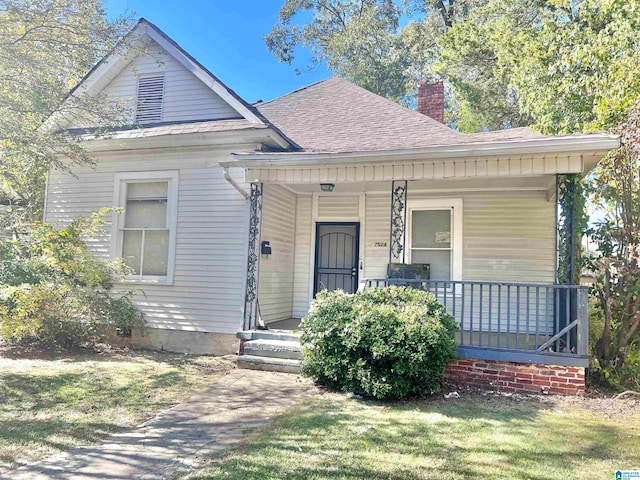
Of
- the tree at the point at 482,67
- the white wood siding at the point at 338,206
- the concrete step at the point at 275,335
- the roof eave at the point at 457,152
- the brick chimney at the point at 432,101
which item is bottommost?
the concrete step at the point at 275,335

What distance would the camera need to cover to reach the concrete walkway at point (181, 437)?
3270mm

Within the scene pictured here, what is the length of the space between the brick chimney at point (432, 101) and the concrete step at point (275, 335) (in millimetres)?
6493

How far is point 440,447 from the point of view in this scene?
147 inches

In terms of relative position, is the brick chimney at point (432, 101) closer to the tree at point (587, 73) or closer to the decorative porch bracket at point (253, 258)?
the tree at point (587, 73)

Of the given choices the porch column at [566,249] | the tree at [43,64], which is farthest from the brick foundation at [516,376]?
the tree at [43,64]

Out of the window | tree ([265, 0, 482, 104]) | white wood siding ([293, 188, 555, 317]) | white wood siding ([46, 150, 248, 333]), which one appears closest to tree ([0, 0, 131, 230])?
the window

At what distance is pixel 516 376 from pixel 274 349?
3.34 m

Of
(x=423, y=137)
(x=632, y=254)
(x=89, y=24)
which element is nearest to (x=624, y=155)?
(x=632, y=254)

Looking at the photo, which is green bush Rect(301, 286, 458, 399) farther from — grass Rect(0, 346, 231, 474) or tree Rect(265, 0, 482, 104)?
tree Rect(265, 0, 482, 104)

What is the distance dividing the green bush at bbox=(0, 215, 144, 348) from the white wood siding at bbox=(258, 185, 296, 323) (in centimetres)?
223

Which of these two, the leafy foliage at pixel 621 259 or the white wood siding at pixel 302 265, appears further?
the white wood siding at pixel 302 265

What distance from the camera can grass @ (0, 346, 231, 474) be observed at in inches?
152

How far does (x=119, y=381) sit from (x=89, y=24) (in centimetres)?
522

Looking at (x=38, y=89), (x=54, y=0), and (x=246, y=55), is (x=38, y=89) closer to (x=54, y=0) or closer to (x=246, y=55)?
(x=54, y=0)
